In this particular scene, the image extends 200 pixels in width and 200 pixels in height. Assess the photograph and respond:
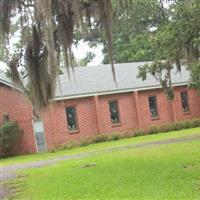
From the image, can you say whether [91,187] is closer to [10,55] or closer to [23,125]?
[10,55]

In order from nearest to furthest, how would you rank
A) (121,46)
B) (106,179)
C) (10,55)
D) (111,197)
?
(111,197)
(106,179)
(10,55)
(121,46)

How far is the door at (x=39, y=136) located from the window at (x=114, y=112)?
14.3 ft

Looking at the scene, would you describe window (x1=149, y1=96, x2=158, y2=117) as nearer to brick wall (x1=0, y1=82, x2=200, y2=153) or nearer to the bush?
brick wall (x1=0, y1=82, x2=200, y2=153)

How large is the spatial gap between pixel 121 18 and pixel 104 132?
17.4 metres

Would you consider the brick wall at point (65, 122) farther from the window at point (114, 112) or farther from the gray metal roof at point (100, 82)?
the window at point (114, 112)

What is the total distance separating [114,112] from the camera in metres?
32.5

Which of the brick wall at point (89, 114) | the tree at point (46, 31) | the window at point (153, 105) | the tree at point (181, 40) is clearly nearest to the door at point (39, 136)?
the brick wall at point (89, 114)

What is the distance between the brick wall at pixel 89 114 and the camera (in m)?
30.2

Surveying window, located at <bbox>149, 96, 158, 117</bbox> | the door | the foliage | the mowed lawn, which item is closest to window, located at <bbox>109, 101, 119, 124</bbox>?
window, located at <bbox>149, 96, 158, 117</bbox>

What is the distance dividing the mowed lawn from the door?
11.9m

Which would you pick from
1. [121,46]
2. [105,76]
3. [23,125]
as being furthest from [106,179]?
[121,46]

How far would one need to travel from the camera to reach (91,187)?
40.4 ft

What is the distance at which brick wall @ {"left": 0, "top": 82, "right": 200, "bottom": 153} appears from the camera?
99.2 ft

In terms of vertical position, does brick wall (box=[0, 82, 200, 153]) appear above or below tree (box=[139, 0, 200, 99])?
below
